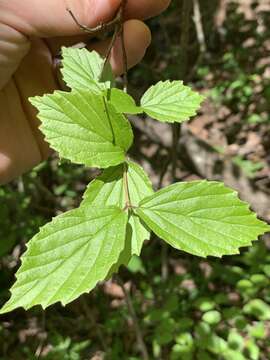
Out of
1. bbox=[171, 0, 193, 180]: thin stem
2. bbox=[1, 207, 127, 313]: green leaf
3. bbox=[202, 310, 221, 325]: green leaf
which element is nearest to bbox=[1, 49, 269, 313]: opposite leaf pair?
bbox=[1, 207, 127, 313]: green leaf

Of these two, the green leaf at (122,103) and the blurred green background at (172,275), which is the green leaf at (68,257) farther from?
the blurred green background at (172,275)

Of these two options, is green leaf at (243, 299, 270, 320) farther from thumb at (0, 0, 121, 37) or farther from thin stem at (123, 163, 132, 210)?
thin stem at (123, 163, 132, 210)

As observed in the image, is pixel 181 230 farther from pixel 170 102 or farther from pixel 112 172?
pixel 170 102

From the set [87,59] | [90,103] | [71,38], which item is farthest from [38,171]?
[90,103]

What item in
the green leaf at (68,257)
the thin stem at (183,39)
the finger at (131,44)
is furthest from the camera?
the thin stem at (183,39)

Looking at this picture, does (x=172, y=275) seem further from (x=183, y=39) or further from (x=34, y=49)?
(x=34, y=49)

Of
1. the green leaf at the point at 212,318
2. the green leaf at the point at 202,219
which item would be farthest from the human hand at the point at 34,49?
the green leaf at the point at 212,318

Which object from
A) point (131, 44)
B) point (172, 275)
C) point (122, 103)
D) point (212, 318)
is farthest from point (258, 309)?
point (122, 103)
